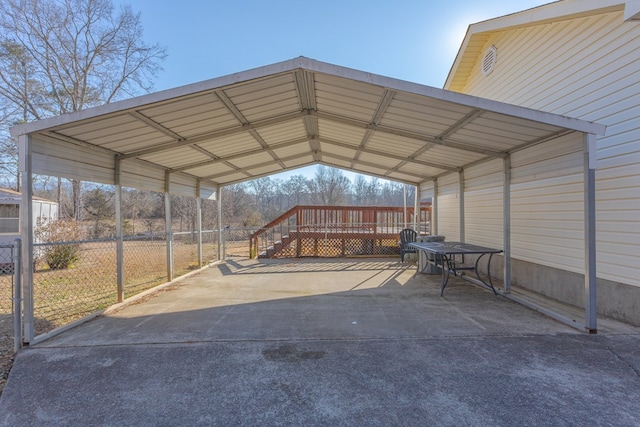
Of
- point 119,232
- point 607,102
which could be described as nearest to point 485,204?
point 607,102

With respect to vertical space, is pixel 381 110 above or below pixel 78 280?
above

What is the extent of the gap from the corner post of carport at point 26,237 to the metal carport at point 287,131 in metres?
0.01

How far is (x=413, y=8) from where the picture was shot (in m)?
7.28

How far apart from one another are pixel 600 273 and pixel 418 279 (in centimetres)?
315

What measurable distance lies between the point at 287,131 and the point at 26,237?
3948 millimetres

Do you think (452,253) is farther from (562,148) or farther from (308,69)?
(308,69)

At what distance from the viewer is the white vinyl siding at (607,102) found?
149 inches

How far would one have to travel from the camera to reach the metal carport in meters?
3.33

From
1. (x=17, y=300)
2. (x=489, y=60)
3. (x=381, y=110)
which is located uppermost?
(x=489, y=60)

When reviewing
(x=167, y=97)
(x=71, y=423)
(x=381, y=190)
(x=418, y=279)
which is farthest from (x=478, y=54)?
(x=381, y=190)

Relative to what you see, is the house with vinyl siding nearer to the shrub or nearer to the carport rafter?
the carport rafter

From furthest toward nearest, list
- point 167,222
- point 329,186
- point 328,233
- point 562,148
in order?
point 329,186, point 328,233, point 167,222, point 562,148

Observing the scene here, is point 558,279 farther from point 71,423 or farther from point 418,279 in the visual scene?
point 71,423

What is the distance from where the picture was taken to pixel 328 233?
10531 mm
